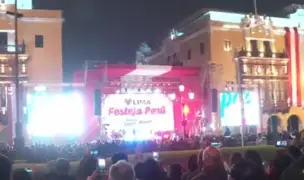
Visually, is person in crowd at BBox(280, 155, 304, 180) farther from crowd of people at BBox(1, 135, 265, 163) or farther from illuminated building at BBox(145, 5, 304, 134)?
illuminated building at BBox(145, 5, 304, 134)

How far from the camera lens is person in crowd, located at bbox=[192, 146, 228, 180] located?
4.78m

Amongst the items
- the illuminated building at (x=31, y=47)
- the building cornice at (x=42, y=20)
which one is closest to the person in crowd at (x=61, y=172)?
the illuminated building at (x=31, y=47)

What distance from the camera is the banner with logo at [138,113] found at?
93.4 feet

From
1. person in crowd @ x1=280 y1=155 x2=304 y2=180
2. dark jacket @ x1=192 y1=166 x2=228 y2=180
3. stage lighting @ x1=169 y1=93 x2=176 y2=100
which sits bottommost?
dark jacket @ x1=192 y1=166 x2=228 y2=180

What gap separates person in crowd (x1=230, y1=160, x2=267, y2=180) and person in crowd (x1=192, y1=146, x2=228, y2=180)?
683 mm

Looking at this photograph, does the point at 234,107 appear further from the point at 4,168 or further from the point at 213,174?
the point at 4,168

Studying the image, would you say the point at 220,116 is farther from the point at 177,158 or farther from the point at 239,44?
the point at 177,158

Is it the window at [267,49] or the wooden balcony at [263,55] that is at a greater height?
the window at [267,49]

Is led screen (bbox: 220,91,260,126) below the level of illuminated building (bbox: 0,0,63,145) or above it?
below

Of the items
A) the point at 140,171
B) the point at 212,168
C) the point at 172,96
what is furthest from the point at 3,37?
the point at 212,168

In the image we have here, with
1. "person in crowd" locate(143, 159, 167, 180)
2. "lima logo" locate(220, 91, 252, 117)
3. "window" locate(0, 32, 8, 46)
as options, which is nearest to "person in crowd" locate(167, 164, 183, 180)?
"person in crowd" locate(143, 159, 167, 180)

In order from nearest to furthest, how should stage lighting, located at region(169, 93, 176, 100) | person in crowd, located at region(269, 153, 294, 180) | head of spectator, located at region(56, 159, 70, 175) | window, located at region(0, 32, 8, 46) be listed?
1. person in crowd, located at region(269, 153, 294, 180)
2. head of spectator, located at region(56, 159, 70, 175)
3. window, located at region(0, 32, 8, 46)
4. stage lighting, located at region(169, 93, 176, 100)

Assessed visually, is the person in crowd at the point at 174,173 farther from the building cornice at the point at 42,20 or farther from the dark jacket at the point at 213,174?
the building cornice at the point at 42,20

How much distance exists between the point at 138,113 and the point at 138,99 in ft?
2.77
